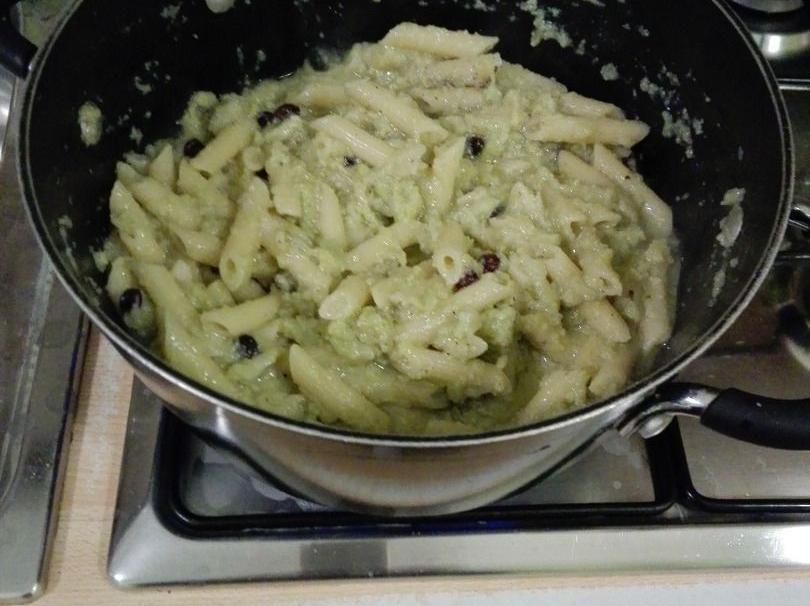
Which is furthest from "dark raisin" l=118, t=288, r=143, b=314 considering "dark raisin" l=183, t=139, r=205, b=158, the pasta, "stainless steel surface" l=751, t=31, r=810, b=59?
"stainless steel surface" l=751, t=31, r=810, b=59

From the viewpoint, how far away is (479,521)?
3.12 ft

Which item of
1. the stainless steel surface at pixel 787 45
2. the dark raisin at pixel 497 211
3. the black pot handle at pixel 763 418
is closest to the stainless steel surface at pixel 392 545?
the black pot handle at pixel 763 418

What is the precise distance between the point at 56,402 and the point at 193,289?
0.75 ft

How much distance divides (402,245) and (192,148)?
1.11 ft

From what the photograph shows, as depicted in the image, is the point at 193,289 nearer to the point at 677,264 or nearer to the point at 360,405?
the point at 360,405

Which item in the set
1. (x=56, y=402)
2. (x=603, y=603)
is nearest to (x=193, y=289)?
Answer: (x=56, y=402)

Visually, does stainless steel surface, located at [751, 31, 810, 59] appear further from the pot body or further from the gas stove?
the pot body

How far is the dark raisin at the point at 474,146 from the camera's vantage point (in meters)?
1.18

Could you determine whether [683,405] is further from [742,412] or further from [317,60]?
[317,60]

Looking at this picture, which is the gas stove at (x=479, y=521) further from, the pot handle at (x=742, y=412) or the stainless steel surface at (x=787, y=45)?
the stainless steel surface at (x=787, y=45)

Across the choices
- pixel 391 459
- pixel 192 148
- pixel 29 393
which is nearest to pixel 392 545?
pixel 391 459

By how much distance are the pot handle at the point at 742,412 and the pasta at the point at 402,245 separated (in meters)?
0.16

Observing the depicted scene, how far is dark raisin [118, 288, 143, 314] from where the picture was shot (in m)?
Result: 0.97

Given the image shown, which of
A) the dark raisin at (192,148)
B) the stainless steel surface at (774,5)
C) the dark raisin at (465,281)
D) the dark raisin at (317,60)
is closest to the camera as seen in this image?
the dark raisin at (465,281)
